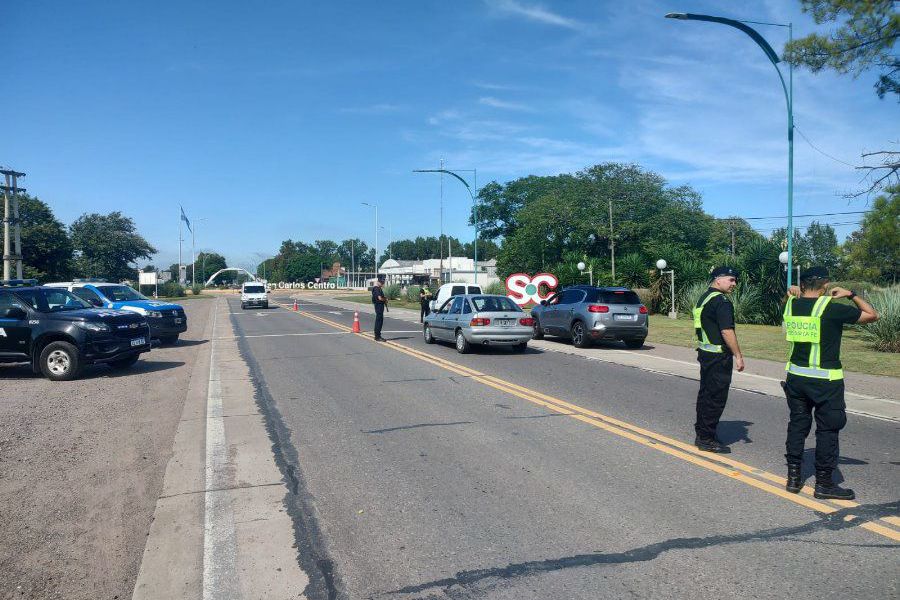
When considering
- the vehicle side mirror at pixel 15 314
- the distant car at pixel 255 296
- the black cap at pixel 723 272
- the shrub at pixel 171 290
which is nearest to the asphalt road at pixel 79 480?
the vehicle side mirror at pixel 15 314

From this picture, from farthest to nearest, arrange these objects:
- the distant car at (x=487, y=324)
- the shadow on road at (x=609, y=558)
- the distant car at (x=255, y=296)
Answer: the distant car at (x=255, y=296)
the distant car at (x=487, y=324)
the shadow on road at (x=609, y=558)

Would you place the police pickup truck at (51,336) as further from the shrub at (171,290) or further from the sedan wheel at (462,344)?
the shrub at (171,290)

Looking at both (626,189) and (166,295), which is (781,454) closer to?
(626,189)

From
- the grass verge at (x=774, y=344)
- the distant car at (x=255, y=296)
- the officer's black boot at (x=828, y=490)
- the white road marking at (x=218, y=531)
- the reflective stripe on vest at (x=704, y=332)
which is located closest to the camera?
the white road marking at (x=218, y=531)

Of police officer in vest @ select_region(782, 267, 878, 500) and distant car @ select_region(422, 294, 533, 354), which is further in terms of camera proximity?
distant car @ select_region(422, 294, 533, 354)

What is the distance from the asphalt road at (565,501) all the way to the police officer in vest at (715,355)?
0.35 meters

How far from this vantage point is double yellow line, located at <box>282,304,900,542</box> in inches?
202

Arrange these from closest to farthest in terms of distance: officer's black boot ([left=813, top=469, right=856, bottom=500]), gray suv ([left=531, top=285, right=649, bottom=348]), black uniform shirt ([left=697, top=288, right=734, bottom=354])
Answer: officer's black boot ([left=813, top=469, right=856, bottom=500])
black uniform shirt ([left=697, top=288, right=734, bottom=354])
gray suv ([left=531, top=285, right=649, bottom=348])

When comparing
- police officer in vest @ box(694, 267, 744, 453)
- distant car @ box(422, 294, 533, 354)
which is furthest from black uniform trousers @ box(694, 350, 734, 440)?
distant car @ box(422, 294, 533, 354)

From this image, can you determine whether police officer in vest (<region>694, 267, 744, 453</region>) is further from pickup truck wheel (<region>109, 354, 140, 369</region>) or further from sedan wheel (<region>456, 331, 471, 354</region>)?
pickup truck wheel (<region>109, 354, 140, 369</region>)

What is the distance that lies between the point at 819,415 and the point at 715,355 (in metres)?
1.42

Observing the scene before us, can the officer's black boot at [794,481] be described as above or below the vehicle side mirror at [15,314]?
below

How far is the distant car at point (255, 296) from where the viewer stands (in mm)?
47688

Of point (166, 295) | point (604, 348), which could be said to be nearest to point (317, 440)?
point (604, 348)
